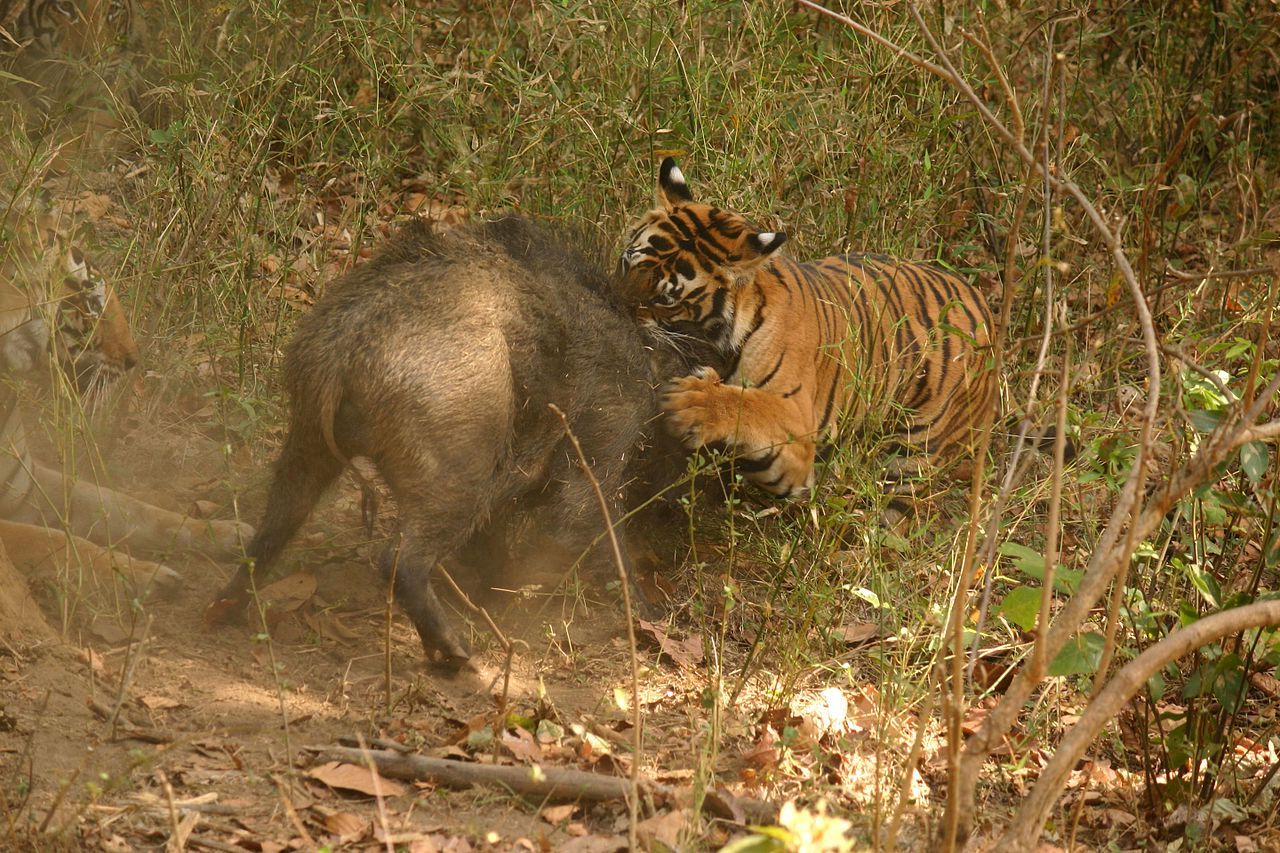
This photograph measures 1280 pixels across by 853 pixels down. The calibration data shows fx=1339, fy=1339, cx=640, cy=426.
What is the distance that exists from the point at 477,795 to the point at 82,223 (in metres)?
3.10

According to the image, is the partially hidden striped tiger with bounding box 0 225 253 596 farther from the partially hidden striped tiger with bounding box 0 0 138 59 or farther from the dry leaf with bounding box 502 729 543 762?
the partially hidden striped tiger with bounding box 0 0 138 59

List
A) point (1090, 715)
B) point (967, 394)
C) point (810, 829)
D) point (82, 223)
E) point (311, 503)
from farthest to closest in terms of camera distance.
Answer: point (967, 394) → point (82, 223) → point (311, 503) → point (1090, 715) → point (810, 829)

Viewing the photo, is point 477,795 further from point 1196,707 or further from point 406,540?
point 1196,707

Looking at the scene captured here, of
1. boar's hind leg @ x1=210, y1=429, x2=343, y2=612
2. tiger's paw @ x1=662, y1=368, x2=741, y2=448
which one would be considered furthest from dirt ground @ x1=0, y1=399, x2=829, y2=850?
tiger's paw @ x1=662, y1=368, x2=741, y2=448

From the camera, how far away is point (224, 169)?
5938 millimetres

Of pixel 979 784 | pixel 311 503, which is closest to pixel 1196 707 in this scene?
pixel 979 784

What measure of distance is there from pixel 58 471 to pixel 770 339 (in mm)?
2848

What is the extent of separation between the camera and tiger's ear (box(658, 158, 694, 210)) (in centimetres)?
525

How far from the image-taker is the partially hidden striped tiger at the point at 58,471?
4.34 m

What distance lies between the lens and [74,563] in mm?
4281

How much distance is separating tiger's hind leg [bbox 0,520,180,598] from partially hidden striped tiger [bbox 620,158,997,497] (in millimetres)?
1819

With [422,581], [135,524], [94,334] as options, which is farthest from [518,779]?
[94,334]

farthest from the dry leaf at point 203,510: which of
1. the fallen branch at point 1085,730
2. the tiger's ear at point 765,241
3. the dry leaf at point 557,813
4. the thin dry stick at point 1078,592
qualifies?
the fallen branch at point 1085,730

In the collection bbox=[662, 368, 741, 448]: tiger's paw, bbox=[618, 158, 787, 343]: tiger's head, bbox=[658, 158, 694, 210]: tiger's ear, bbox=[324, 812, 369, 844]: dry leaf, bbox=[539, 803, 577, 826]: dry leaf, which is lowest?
bbox=[539, 803, 577, 826]: dry leaf
